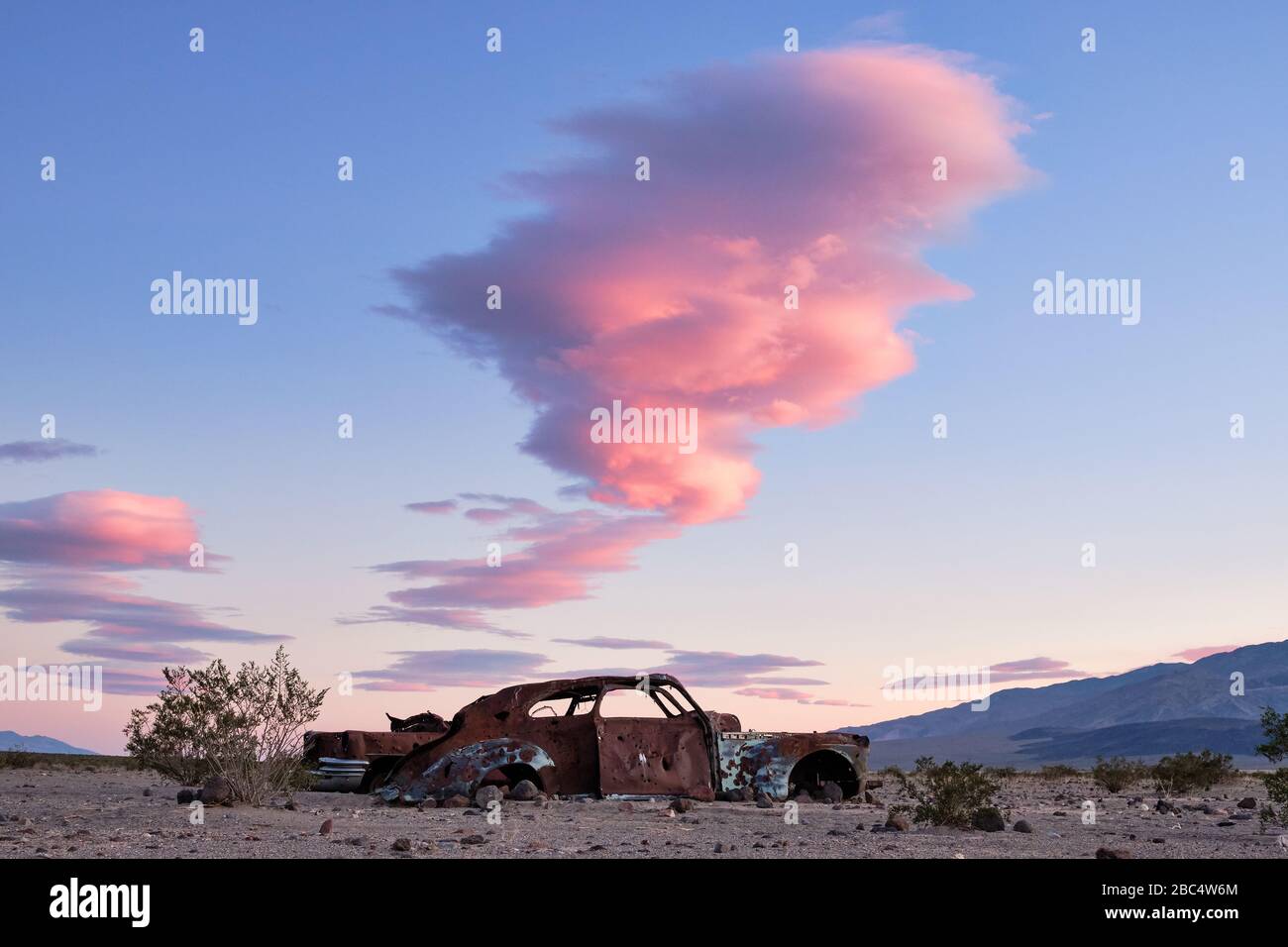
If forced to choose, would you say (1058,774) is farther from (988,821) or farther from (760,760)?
(988,821)

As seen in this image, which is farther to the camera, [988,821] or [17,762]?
[17,762]

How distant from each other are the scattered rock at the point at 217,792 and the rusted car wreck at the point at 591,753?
164cm

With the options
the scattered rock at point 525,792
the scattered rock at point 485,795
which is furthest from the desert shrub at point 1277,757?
the scattered rock at point 485,795

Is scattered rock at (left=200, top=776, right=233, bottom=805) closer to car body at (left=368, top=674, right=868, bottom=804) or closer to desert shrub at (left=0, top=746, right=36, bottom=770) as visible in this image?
car body at (left=368, top=674, right=868, bottom=804)

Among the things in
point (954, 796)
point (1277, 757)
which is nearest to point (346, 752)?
point (954, 796)

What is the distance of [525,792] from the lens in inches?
570

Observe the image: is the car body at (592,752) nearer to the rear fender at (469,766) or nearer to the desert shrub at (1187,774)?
the rear fender at (469,766)

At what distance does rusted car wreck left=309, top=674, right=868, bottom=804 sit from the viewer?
14.6m

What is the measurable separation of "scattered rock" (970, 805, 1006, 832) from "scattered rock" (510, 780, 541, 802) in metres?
4.71

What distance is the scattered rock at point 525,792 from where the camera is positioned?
14.4 meters

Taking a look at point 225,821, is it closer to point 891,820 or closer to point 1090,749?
point 891,820

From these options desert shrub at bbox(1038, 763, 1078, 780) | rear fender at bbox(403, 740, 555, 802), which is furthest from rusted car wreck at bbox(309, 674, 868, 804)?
desert shrub at bbox(1038, 763, 1078, 780)

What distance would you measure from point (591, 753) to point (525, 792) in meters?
0.86
